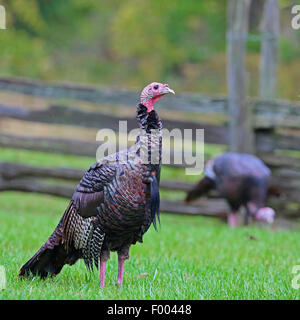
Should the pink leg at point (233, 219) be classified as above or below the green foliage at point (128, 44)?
below

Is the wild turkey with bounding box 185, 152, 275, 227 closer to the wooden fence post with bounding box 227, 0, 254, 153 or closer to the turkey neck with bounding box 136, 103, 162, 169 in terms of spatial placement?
the wooden fence post with bounding box 227, 0, 254, 153

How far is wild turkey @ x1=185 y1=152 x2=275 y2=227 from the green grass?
31 centimetres

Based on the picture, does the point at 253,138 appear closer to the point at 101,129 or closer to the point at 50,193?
the point at 101,129

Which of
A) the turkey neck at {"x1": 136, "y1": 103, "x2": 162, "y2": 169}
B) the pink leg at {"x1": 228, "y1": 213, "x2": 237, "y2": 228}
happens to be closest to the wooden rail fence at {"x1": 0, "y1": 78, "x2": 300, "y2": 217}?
the pink leg at {"x1": 228, "y1": 213, "x2": 237, "y2": 228}

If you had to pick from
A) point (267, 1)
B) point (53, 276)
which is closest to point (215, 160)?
point (267, 1)

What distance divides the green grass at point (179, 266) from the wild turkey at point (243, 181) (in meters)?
0.31

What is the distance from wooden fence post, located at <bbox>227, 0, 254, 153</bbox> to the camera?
8.73 metres

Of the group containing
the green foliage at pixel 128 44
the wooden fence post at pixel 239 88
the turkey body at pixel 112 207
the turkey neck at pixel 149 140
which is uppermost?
the green foliage at pixel 128 44

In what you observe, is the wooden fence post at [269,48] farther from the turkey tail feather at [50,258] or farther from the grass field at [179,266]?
the turkey tail feather at [50,258]

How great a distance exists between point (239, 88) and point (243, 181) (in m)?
1.62

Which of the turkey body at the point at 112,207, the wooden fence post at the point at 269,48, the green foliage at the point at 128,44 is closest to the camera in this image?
the turkey body at the point at 112,207

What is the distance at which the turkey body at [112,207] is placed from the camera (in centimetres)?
380

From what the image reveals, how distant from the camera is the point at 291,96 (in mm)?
18719

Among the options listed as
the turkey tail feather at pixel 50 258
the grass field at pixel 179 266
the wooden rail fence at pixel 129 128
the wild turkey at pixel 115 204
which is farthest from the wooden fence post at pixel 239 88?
the turkey tail feather at pixel 50 258
